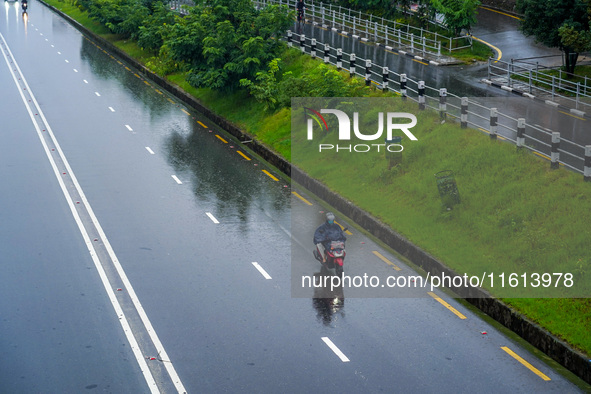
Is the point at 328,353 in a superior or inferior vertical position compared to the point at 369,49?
inferior

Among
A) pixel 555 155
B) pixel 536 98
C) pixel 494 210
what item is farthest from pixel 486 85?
pixel 494 210

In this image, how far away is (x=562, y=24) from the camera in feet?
104

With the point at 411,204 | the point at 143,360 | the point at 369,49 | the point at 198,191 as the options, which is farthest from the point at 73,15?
the point at 143,360

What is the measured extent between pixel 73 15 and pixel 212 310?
190ft

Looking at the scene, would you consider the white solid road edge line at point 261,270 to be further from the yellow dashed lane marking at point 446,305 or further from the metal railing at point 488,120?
the metal railing at point 488,120

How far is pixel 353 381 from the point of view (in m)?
13.2

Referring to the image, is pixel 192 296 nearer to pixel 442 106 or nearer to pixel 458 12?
pixel 442 106

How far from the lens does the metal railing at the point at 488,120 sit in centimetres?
2019

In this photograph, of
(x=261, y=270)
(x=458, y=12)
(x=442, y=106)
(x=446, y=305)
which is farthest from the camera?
(x=458, y=12)

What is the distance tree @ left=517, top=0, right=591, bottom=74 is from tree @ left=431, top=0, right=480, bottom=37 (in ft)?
12.7

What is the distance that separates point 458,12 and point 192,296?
24.9 meters

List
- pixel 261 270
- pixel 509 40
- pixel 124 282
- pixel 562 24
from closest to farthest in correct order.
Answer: pixel 124 282 → pixel 261 270 → pixel 562 24 → pixel 509 40

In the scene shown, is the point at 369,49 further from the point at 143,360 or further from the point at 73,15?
the point at 73,15

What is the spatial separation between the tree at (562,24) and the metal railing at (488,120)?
17.4 feet
